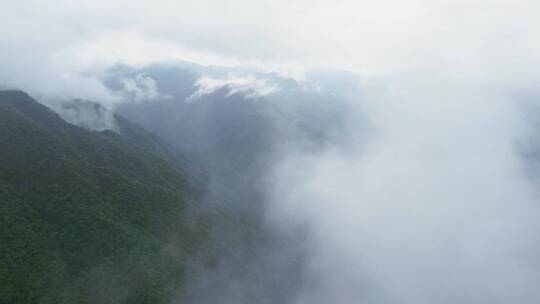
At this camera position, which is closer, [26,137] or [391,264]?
[26,137]

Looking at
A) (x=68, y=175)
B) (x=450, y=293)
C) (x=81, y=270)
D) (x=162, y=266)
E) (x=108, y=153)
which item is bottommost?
(x=81, y=270)

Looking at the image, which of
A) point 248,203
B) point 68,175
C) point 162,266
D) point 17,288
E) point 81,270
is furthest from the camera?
point 248,203

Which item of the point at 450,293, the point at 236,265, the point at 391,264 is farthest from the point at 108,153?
the point at 450,293

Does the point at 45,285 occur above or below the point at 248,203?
below

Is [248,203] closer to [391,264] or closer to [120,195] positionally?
[391,264]


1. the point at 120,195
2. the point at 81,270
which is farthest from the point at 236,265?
the point at 81,270

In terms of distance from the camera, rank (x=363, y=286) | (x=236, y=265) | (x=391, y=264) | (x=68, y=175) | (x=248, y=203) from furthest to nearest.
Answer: (x=248, y=203)
(x=391, y=264)
(x=363, y=286)
(x=236, y=265)
(x=68, y=175)
